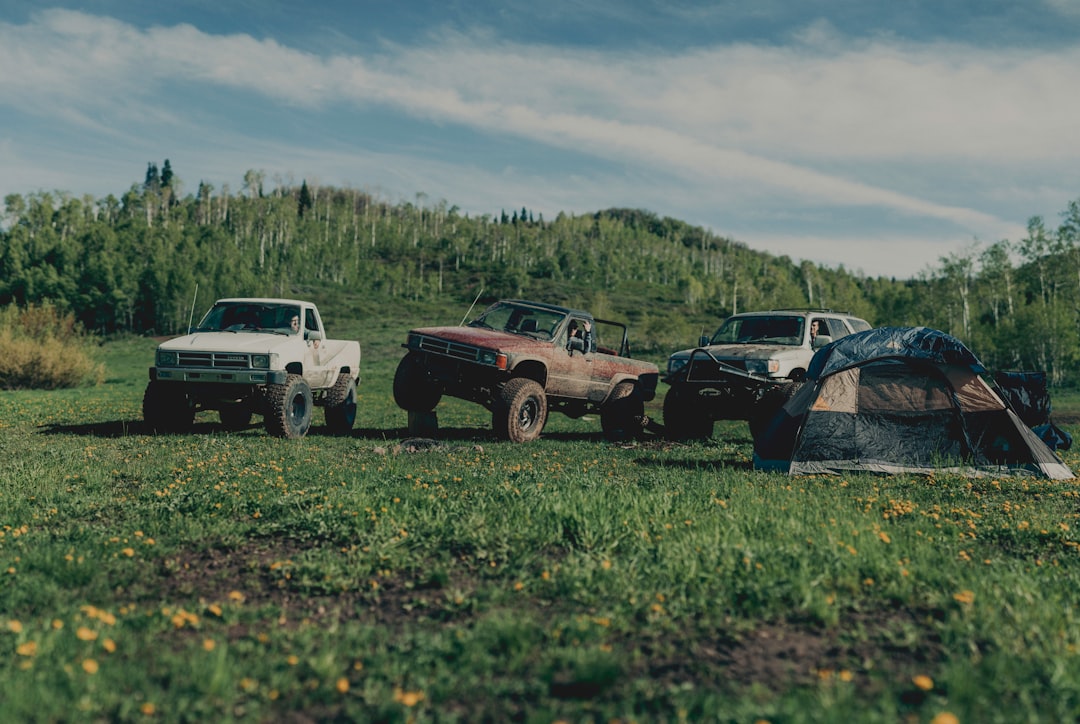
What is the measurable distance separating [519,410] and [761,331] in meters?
A: 5.21

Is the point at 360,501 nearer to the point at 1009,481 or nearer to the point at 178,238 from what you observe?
the point at 1009,481

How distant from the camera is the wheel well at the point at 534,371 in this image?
14164 mm

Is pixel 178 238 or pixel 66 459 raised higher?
pixel 178 238

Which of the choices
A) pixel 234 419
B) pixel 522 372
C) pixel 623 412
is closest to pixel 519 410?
pixel 522 372

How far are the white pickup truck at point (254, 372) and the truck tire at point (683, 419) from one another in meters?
6.33

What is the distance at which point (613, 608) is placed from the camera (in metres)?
4.55

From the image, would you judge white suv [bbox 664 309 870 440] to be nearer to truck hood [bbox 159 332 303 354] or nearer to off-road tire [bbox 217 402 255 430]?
truck hood [bbox 159 332 303 354]

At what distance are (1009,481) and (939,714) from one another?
7.68m

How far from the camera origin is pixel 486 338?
13.9 meters

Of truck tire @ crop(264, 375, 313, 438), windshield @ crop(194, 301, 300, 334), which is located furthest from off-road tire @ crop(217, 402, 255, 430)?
truck tire @ crop(264, 375, 313, 438)

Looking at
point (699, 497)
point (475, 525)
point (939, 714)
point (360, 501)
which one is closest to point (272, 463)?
point (360, 501)

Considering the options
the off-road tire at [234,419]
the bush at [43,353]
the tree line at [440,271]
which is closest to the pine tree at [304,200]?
the tree line at [440,271]

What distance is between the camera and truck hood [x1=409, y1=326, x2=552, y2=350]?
13570 millimetres

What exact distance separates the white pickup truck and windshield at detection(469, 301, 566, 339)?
10.2ft
